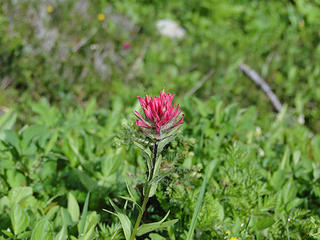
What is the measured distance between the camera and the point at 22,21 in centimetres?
420

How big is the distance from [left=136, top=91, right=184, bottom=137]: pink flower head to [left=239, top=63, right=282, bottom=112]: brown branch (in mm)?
3333

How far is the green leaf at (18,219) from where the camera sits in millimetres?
1725

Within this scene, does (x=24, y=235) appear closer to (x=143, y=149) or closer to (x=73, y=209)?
(x=73, y=209)

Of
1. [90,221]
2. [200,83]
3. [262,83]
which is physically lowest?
[262,83]

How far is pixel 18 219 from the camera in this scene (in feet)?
5.68

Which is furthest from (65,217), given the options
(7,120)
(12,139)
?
(7,120)

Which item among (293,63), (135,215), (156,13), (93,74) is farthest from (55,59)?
(293,63)

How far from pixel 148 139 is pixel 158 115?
16cm

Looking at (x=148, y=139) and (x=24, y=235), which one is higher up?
(x=148, y=139)

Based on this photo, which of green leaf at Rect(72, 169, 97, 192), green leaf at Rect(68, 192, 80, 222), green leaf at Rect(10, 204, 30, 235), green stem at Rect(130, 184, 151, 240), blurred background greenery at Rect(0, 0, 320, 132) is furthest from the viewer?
blurred background greenery at Rect(0, 0, 320, 132)

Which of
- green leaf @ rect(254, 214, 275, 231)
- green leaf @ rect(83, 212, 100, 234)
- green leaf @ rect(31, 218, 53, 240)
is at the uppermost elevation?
green leaf @ rect(31, 218, 53, 240)

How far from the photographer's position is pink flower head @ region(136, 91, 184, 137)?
1314 millimetres

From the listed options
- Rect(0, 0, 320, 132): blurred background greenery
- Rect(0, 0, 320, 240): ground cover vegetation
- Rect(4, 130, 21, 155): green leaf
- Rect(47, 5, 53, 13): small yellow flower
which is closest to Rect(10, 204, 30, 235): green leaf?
Rect(0, 0, 320, 240): ground cover vegetation

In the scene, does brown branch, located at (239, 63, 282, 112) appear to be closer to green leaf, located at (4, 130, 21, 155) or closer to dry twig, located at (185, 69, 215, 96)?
dry twig, located at (185, 69, 215, 96)
